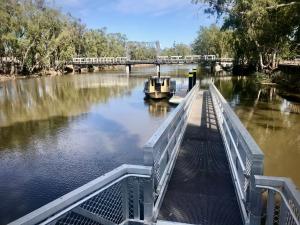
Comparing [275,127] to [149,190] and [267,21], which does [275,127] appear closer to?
[149,190]

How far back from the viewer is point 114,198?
4.09 metres

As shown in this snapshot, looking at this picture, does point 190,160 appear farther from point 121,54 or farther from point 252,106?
point 121,54

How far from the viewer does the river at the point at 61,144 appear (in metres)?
8.25

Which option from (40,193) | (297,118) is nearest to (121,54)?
(297,118)

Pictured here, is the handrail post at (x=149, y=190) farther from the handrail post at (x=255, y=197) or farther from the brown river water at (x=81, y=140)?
the brown river water at (x=81, y=140)

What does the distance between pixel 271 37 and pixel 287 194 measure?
34829 mm

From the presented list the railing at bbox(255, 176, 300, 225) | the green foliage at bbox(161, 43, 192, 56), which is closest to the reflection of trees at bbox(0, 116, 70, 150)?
the railing at bbox(255, 176, 300, 225)

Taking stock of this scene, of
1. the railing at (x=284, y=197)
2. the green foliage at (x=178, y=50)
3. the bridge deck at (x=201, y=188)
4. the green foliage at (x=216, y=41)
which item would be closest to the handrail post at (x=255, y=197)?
the railing at (x=284, y=197)

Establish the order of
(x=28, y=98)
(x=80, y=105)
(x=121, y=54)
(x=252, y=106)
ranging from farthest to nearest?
(x=121, y=54)
(x=28, y=98)
(x=80, y=105)
(x=252, y=106)

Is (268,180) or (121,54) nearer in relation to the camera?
(268,180)

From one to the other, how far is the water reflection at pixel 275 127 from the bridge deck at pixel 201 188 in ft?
9.98

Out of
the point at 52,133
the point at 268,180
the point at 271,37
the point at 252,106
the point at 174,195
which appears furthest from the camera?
the point at 271,37

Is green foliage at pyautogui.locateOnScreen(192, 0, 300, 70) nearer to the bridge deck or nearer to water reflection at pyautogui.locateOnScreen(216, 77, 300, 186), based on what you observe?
water reflection at pyautogui.locateOnScreen(216, 77, 300, 186)

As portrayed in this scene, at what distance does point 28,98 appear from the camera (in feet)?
89.9
